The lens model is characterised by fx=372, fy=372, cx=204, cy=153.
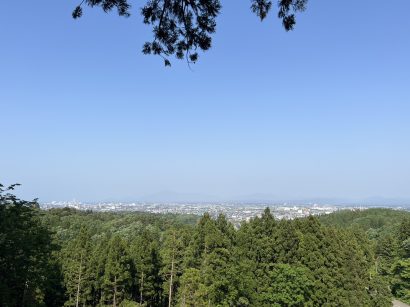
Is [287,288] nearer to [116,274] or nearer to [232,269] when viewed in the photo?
[232,269]

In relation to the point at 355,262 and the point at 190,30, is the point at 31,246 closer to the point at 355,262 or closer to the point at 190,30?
the point at 190,30

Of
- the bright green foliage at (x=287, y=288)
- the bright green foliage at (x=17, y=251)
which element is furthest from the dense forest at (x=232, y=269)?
the bright green foliage at (x=17, y=251)

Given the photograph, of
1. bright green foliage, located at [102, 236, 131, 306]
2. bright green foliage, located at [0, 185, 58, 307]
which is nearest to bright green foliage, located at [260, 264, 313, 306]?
bright green foliage, located at [102, 236, 131, 306]

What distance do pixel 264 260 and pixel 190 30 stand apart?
29.0 metres

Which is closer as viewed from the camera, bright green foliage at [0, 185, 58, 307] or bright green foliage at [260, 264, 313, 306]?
bright green foliage at [0, 185, 58, 307]

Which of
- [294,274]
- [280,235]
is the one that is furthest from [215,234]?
[294,274]

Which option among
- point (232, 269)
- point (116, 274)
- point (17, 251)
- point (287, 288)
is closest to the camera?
point (17, 251)

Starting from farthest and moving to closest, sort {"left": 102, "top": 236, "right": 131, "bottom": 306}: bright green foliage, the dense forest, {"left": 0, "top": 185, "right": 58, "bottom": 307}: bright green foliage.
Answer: {"left": 102, "top": 236, "right": 131, "bottom": 306}: bright green foliage < the dense forest < {"left": 0, "top": 185, "right": 58, "bottom": 307}: bright green foliage

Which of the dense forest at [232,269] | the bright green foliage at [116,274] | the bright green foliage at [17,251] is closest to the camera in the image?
the bright green foliage at [17,251]

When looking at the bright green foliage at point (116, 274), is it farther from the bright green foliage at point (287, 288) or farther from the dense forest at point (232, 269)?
the bright green foliage at point (287, 288)

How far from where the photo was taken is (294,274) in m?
29.8

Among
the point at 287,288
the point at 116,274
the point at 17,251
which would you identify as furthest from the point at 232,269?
the point at 17,251

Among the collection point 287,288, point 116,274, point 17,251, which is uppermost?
point 17,251

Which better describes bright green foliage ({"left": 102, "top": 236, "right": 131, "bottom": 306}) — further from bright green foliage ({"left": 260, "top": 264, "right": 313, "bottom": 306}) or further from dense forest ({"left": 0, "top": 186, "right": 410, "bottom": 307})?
bright green foliage ({"left": 260, "top": 264, "right": 313, "bottom": 306})
